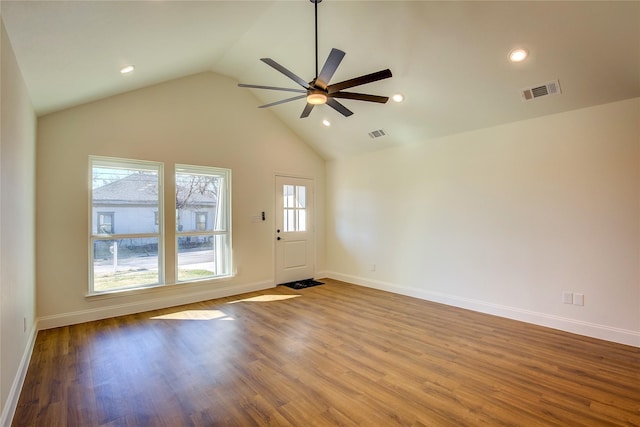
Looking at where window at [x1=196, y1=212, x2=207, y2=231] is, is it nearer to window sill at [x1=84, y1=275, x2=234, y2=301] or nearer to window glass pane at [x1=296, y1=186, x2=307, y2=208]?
window sill at [x1=84, y1=275, x2=234, y2=301]

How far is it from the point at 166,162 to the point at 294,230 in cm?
259

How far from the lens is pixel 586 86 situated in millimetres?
3164

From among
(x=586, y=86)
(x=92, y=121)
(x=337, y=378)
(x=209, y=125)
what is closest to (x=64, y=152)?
(x=92, y=121)

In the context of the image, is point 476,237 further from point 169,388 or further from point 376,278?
point 169,388

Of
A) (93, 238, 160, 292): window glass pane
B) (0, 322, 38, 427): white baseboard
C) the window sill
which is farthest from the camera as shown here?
(93, 238, 160, 292): window glass pane

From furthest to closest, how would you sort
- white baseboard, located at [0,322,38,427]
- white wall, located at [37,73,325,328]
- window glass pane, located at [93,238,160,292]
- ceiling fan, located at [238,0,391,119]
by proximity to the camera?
1. window glass pane, located at [93,238,160,292]
2. white wall, located at [37,73,325,328]
3. ceiling fan, located at [238,0,391,119]
4. white baseboard, located at [0,322,38,427]

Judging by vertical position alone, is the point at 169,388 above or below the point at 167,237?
below

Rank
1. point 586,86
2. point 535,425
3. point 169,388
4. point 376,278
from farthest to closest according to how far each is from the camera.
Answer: point 376,278
point 586,86
point 169,388
point 535,425

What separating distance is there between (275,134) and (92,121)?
2754 mm

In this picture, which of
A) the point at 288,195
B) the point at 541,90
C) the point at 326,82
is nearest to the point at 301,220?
the point at 288,195

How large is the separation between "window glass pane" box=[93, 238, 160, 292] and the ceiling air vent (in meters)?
5.05

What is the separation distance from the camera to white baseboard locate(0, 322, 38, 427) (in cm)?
192

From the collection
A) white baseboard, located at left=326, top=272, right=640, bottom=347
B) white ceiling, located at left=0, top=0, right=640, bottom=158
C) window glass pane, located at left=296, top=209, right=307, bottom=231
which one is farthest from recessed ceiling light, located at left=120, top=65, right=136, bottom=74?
white baseboard, located at left=326, top=272, right=640, bottom=347

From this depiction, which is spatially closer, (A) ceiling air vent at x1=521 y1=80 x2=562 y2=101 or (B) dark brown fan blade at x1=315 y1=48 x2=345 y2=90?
(B) dark brown fan blade at x1=315 y1=48 x2=345 y2=90
